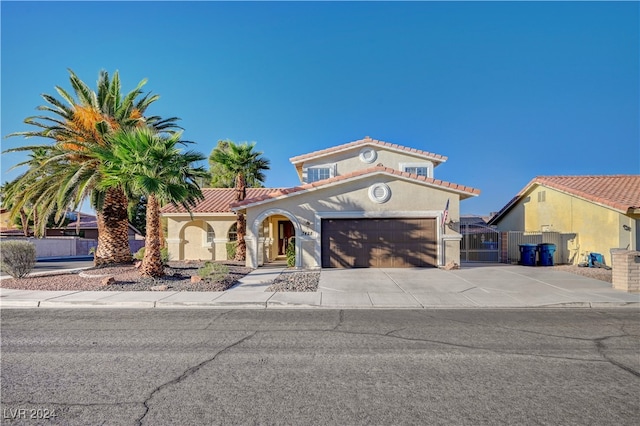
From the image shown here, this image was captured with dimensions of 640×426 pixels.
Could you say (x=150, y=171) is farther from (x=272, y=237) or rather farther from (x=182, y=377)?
(x=272, y=237)

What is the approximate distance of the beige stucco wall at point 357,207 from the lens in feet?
57.8

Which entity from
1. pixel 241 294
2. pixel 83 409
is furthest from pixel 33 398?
pixel 241 294

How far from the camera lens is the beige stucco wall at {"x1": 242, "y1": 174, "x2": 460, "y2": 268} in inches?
694

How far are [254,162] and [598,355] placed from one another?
57.6 feet

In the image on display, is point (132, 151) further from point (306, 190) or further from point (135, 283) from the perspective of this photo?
point (306, 190)

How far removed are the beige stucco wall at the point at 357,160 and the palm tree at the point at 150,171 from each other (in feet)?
34.6

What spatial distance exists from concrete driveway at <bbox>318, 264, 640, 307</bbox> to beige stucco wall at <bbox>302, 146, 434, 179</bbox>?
8624 millimetres

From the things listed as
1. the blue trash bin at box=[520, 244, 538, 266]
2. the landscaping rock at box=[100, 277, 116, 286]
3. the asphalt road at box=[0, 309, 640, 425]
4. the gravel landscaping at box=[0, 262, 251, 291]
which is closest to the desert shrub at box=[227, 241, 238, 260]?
the gravel landscaping at box=[0, 262, 251, 291]

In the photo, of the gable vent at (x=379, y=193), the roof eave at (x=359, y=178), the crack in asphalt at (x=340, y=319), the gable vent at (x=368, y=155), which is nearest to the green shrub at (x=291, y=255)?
the roof eave at (x=359, y=178)

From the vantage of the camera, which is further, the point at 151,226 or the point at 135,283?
the point at 151,226

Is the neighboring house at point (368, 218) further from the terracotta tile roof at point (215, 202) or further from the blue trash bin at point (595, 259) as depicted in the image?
the blue trash bin at point (595, 259)

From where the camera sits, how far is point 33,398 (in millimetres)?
4324

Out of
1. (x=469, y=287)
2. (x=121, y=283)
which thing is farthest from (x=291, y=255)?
(x=469, y=287)

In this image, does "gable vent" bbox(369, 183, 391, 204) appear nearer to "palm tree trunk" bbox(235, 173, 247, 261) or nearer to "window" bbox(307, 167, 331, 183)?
"window" bbox(307, 167, 331, 183)
